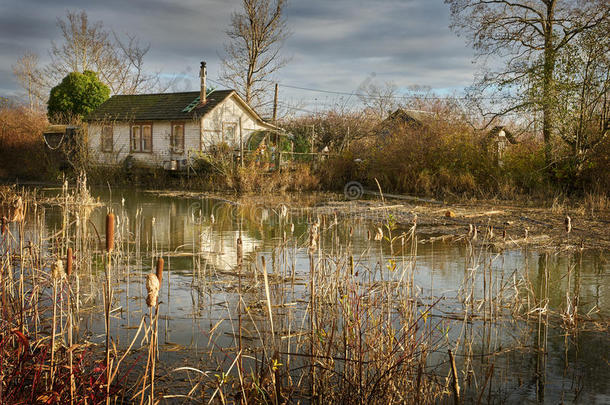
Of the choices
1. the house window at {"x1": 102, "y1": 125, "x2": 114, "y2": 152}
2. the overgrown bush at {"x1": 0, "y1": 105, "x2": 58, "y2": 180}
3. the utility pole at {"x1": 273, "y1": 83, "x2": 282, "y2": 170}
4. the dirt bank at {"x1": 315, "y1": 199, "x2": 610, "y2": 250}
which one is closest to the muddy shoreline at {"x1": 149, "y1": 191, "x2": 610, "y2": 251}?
the dirt bank at {"x1": 315, "y1": 199, "x2": 610, "y2": 250}

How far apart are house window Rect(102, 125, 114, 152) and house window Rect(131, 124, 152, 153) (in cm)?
156

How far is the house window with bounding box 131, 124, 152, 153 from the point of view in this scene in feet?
110

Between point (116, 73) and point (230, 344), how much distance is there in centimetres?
4619

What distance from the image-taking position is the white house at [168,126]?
3166cm

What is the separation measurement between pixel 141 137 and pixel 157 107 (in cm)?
201

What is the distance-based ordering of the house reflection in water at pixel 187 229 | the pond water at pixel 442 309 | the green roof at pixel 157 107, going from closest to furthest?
1. the pond water at pixel 442 309
2. the house reflection in water at pixel 187 229
3. the green roof at pixel 157 107

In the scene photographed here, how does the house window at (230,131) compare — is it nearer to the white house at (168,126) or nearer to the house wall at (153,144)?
the white house at (168,126)

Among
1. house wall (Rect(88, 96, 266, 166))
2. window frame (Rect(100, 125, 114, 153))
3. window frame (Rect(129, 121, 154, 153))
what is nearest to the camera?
house wall (Rect(88, 96, 266, 166))

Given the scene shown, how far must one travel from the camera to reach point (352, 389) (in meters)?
3.90

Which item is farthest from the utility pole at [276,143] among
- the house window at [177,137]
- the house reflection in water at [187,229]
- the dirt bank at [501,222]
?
the dirt bank at [501,222]

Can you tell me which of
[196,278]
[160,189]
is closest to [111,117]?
[160,189]

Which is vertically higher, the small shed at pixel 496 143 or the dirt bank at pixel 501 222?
the small shed at pixel 496 143

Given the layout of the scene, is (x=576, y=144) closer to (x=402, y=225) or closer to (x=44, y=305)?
(x=402, y=225)

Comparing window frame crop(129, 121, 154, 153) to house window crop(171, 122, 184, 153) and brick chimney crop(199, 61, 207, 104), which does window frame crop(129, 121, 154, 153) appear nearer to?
house window crop(171, 122, 184, 153)
